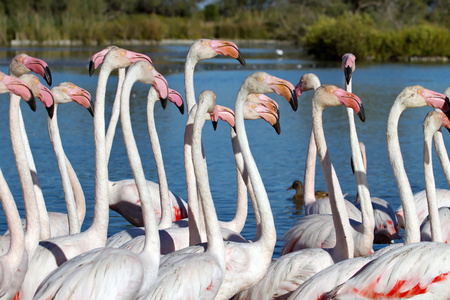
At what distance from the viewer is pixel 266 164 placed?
11531 millimetres

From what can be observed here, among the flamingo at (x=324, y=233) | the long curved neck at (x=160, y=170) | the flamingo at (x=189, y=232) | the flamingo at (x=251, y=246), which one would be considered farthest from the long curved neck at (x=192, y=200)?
the flamingo at (x=324, y=233)

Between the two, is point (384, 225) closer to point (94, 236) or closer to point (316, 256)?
point (316, 256)

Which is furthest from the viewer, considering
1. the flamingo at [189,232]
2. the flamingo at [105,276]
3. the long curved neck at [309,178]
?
the long curved neck at [309,178]

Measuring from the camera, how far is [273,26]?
217 feet

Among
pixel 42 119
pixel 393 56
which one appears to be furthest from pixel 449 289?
pixel 393 56

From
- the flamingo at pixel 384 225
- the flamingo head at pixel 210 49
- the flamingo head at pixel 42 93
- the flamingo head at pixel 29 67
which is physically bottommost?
the flamingo at pixel 384 225

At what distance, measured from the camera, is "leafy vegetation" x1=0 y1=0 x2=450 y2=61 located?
39.0 meters

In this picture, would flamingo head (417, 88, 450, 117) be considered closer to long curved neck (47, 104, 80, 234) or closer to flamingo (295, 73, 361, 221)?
flamingo (295, 73, 361, 221)

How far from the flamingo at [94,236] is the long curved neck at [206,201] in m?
0.74

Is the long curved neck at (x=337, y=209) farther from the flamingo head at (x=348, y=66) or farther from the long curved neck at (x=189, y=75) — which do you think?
the long curved neck at (x=189, y=75)

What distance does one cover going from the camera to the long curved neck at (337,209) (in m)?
5.43

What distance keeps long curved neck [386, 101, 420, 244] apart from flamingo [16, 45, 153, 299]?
1.88 meters

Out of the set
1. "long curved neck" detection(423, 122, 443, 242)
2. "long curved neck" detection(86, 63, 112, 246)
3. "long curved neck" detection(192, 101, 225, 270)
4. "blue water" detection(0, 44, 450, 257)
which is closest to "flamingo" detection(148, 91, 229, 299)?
"long curved neck" detection(192, 101, 225, 270)

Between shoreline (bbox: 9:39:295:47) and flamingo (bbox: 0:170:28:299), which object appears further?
shoreline (bbox: 9:39:295:47)
